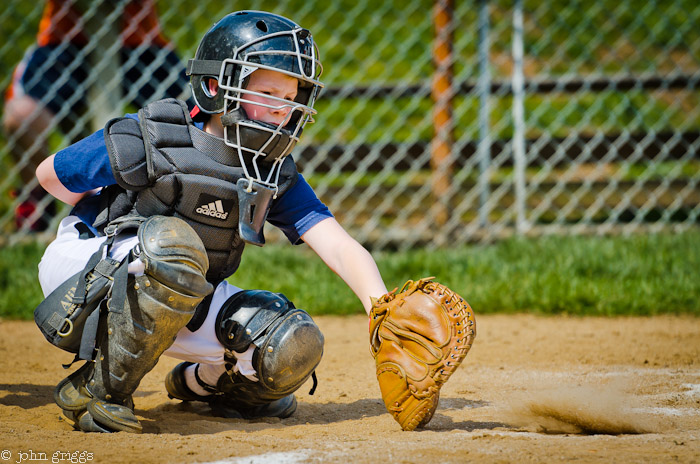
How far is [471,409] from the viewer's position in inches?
104

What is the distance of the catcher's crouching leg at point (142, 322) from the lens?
2.19m

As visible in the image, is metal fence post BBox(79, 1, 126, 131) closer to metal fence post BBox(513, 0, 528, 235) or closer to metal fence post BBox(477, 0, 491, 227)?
metal fence post BBox(477, 0, 491, 227)

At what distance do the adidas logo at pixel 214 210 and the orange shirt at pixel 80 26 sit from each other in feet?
10.2

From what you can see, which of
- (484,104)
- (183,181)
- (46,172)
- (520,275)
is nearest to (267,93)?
(183,181)

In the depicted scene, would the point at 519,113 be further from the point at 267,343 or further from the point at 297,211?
the point at 267,343

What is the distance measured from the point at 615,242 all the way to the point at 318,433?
3.50 m

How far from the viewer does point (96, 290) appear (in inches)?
89.5

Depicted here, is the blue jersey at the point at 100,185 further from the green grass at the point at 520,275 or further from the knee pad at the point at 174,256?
the green grass at the point at 520,275

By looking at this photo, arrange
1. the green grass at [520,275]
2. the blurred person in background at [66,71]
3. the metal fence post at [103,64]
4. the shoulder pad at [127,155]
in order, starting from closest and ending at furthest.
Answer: the shoulder pad at [127,155]
the green grass at [520,275]
the blurred person in background at [66,71]
the metal fence post at [103,64]

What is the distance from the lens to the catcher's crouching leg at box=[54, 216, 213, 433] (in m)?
2.19

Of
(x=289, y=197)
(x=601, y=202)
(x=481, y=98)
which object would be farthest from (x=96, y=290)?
(x=601, y=202)

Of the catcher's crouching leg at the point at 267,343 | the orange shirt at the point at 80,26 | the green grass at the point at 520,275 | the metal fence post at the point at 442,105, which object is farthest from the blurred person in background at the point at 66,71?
the catcher's crouching leg at the point at 267,343

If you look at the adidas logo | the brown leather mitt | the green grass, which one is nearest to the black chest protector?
the adidas logo

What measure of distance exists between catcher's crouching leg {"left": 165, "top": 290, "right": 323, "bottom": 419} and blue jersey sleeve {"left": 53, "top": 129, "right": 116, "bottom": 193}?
0.57 meters
